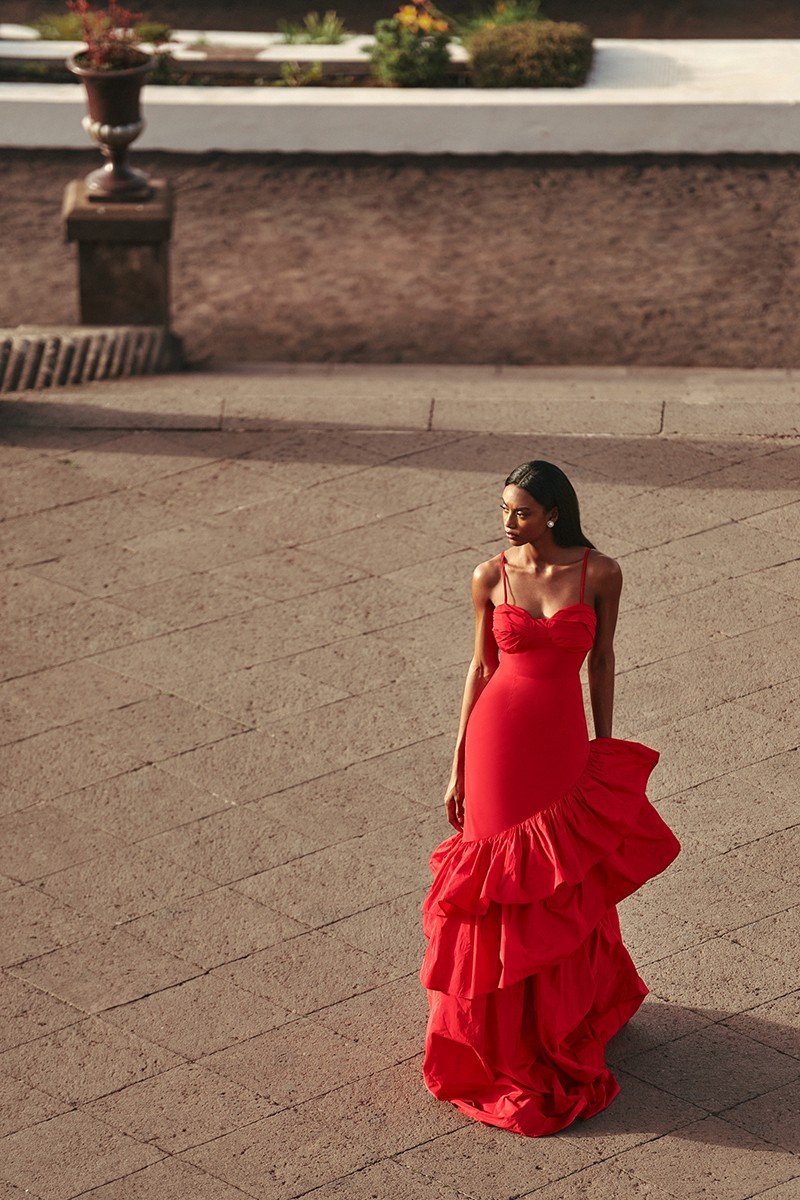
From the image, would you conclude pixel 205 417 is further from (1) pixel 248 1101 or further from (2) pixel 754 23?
(2) pixel 754 23

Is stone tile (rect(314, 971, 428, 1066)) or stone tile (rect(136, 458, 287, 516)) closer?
stone tile (rect(314, 971, 428, 1066))

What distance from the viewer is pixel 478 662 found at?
5.32 m

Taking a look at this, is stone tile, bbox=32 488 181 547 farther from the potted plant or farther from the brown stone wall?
the brown stone wall

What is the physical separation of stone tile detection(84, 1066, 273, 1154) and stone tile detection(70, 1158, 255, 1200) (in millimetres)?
95

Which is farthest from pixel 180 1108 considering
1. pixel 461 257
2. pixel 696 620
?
pixel 461 257

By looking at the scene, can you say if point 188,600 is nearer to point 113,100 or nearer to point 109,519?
point 109,519

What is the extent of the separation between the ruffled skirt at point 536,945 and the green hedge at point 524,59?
591 inches

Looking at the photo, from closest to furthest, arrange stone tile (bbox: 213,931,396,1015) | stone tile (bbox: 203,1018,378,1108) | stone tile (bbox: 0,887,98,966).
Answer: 1. stone tile (bbox: 203,1018,378,1108)
2. stone tile (bbox: 213,931,396,1015)
3. stone tile (bbox: 0,887,98,966)

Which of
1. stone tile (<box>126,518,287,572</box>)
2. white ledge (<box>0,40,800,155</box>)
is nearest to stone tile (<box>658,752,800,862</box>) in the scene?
stone tile (<box>126,518,287,572</box>)

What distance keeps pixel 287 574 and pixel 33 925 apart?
2830 mm

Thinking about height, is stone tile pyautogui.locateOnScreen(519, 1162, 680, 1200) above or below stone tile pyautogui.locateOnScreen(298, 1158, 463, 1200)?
above

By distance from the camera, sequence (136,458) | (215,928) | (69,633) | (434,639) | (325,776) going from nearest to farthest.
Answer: (215,928) < (325,776) < (434,639) < (69,633) < (136,458)

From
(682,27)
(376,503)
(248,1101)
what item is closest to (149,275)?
(376,503)

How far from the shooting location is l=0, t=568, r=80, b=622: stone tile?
8.30 meters
